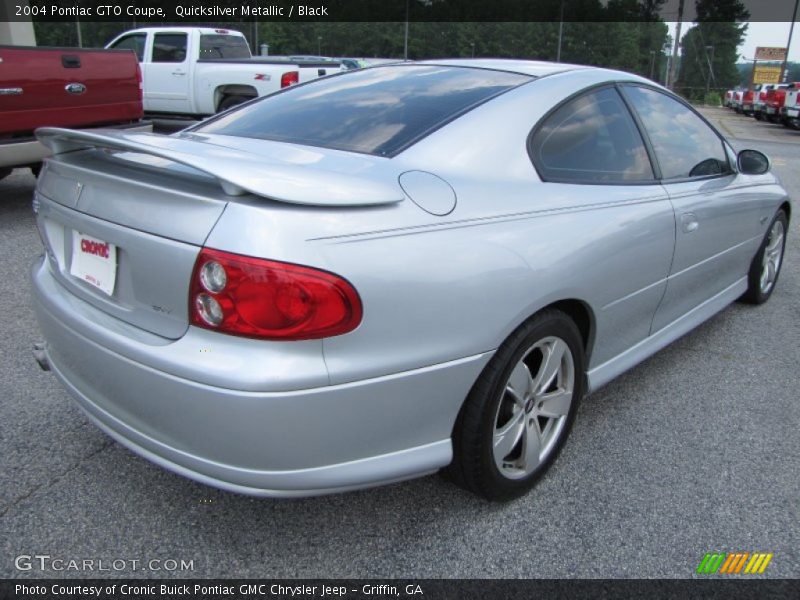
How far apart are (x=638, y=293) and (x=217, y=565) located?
1895 millimetres

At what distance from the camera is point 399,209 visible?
6.10 feet

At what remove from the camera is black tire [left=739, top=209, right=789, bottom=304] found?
429 cm

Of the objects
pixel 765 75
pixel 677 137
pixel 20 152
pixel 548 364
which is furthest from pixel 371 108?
pixel 765 75

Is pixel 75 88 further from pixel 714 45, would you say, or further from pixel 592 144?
pixel 714 45

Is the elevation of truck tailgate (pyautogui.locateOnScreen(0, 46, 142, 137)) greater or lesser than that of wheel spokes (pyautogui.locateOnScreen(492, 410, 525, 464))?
greater

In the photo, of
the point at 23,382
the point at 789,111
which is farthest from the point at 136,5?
the point at 23,382

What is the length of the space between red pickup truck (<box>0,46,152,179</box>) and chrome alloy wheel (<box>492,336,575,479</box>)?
5.26 metres

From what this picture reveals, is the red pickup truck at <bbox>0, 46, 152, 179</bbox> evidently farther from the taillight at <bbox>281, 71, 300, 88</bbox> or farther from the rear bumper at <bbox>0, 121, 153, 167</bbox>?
the taillight at <bbox>281, 71, 300, 88</bbox>

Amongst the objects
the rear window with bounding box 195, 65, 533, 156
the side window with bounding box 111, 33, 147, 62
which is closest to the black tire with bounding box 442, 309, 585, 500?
the rear window with bounding box 195, 65, 533, 156

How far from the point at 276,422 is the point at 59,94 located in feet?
18.8

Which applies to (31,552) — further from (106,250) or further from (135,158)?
(135,158)

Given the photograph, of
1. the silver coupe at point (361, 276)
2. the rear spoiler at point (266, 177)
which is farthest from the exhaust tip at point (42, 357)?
the rear spoiler at point (266, 177)

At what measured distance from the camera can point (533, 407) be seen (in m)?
2.37

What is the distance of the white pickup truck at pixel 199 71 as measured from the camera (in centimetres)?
1141
